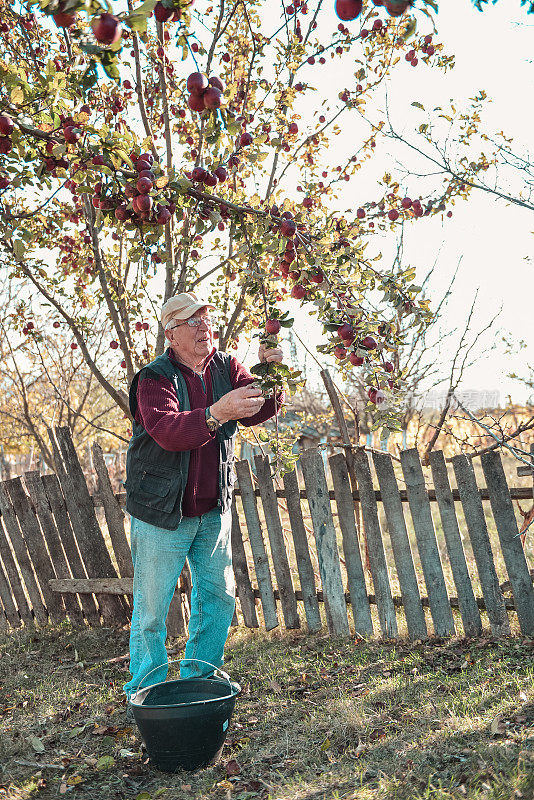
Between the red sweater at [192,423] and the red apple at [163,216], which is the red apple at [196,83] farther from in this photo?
the red sweater at [192,423]

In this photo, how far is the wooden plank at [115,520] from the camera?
4641mm

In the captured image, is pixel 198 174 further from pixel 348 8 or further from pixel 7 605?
pixel 7 605

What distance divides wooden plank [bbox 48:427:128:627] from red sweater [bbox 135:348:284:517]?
77.4 inches

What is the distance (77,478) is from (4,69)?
3192 mm

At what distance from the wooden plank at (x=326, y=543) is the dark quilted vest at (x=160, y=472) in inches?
44.9

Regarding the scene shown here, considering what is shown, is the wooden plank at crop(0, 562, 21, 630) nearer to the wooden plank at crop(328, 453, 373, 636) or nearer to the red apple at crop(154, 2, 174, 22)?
the wooden plank at crop(328, 453, 373, 636)

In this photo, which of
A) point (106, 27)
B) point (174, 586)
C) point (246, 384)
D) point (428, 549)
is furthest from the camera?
point (428, 549)

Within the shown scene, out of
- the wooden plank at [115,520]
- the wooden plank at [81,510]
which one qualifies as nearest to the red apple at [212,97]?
the wooden plank at [115,520]

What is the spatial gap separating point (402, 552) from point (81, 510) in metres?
2.35

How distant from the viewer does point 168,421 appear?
277 centimetres

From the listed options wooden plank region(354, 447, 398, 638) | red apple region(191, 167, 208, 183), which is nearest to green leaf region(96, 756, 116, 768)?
wooden plank region(354, 447, 398, 638)

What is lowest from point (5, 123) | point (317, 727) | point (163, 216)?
point (317, 727)

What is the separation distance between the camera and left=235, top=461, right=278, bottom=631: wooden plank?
14.8ft

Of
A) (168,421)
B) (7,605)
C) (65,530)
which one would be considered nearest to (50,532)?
(65,530)
